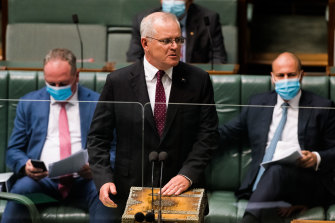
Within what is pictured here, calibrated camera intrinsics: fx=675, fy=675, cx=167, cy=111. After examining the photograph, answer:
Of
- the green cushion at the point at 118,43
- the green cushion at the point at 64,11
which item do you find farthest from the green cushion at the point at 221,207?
the green cushion at the point at 64,11

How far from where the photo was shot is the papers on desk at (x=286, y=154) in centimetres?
138

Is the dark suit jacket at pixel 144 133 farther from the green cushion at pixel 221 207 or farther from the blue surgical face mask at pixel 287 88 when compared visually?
the blue surgical face mask at pixel 287 88

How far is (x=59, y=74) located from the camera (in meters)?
1.66

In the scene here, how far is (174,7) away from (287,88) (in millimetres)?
850

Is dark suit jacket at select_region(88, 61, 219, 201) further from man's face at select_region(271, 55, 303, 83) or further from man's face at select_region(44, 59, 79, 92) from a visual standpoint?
man's face at select_region(271, 55, 303, 83)

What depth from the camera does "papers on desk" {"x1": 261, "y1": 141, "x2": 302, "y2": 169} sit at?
1.38 m

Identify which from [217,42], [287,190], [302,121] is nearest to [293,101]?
[302,121]

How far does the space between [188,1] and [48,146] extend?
114 centimetres

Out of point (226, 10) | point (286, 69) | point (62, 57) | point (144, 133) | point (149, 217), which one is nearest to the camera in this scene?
point (149, 217)

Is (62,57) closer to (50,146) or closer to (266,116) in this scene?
(50,146)

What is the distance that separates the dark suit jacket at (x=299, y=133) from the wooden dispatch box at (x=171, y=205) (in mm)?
147

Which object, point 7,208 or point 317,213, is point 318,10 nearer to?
point 317,213

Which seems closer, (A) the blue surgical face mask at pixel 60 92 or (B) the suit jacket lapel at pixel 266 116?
(B) the suit jacket lapel at pixel 266 116

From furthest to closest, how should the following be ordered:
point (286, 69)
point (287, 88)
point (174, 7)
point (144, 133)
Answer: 1. point (174, 7)
2. point (286, 69)
3. point (287, 88)
4. point (144, 133)
